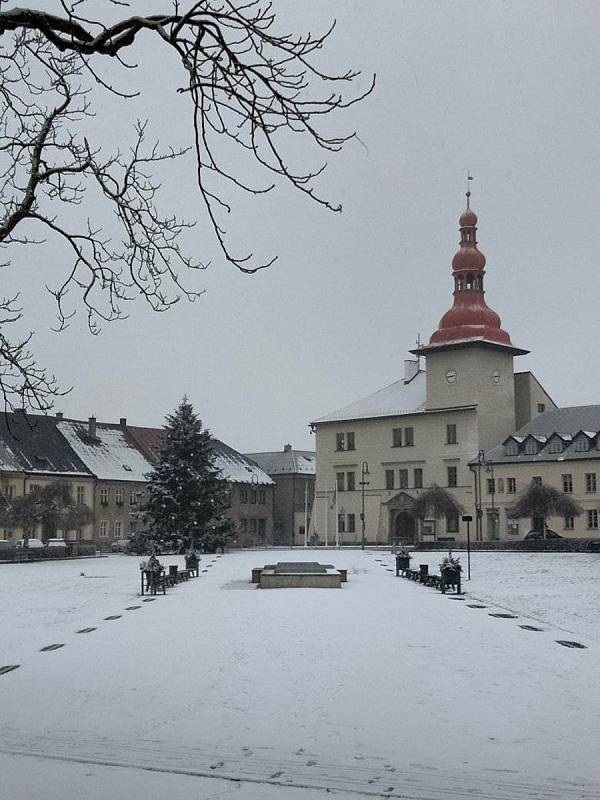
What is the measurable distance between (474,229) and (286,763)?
72808 mm

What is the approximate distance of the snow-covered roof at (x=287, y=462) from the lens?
96938 millimetres

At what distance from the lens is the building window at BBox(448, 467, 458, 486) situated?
72.5m

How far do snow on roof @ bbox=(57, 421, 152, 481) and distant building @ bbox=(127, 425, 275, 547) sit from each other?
160 centimetres

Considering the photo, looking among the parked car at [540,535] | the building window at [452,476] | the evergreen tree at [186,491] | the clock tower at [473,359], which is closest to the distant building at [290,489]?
the building window at [452,476]

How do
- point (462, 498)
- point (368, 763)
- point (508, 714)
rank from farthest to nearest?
point (462, 498) → point (508, 714) → point (368, 763)

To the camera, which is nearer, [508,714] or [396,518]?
[508,714]

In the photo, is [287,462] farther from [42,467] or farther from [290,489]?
[42,467]

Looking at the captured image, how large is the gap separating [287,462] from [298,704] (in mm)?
87166

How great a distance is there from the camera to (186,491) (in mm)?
55750

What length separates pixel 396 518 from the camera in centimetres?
7500

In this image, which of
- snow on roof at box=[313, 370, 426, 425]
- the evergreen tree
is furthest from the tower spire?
the evergreen tree

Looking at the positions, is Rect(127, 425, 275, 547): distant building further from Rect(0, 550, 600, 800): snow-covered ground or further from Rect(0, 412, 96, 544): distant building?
Rect(0, 550, 600, 800): snow-covered ground

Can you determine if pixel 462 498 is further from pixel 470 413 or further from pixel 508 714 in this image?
pixel 508 714

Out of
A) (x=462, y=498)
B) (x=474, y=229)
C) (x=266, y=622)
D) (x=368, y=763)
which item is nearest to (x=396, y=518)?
(x=462, y=498)
